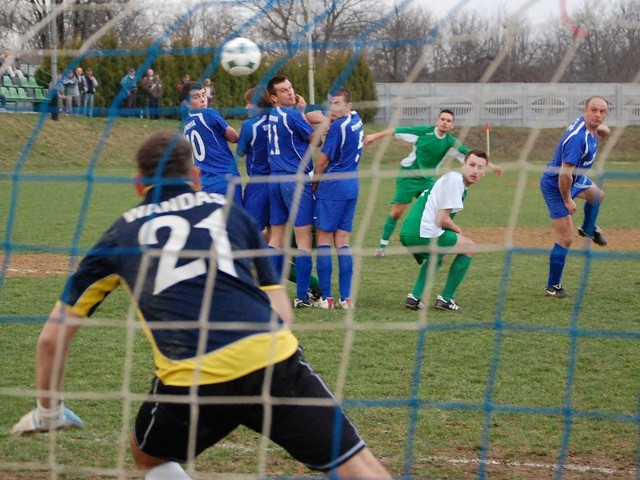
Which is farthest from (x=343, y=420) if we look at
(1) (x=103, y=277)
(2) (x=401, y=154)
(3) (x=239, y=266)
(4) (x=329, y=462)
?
(2) (x=401, y=154)

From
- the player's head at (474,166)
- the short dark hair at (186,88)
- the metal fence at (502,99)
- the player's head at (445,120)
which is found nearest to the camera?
the metal fence at (502,99)

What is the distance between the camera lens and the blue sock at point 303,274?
792 centimetres

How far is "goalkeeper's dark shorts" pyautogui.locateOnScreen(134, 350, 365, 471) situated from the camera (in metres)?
3.25

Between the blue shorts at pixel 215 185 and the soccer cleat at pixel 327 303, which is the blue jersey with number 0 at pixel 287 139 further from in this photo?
the soccer cleat at pixel 327 303

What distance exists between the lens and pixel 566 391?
18.3 ft

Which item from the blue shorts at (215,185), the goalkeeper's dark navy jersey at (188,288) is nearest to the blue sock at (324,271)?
the blue shorts at (215,185)

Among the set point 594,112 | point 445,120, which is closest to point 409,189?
point 445,120

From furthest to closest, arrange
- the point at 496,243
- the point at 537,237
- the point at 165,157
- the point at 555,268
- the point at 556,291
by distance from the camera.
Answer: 1. the point at 537,237
2. the point at 496,243
3. the point at 556,291
4. the point at 555,268
5. the point at 165,157

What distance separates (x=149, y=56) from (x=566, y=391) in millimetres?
3132

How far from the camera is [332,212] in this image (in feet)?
26.1

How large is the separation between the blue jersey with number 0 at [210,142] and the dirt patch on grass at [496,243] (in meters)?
1.73

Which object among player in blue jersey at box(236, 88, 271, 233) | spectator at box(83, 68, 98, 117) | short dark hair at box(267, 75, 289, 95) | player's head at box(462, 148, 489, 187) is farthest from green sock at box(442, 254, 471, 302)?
spectator at box(83, 68, 98, 117)

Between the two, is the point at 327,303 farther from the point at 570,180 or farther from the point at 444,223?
the point at 570,180

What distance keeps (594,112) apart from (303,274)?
2.92m
